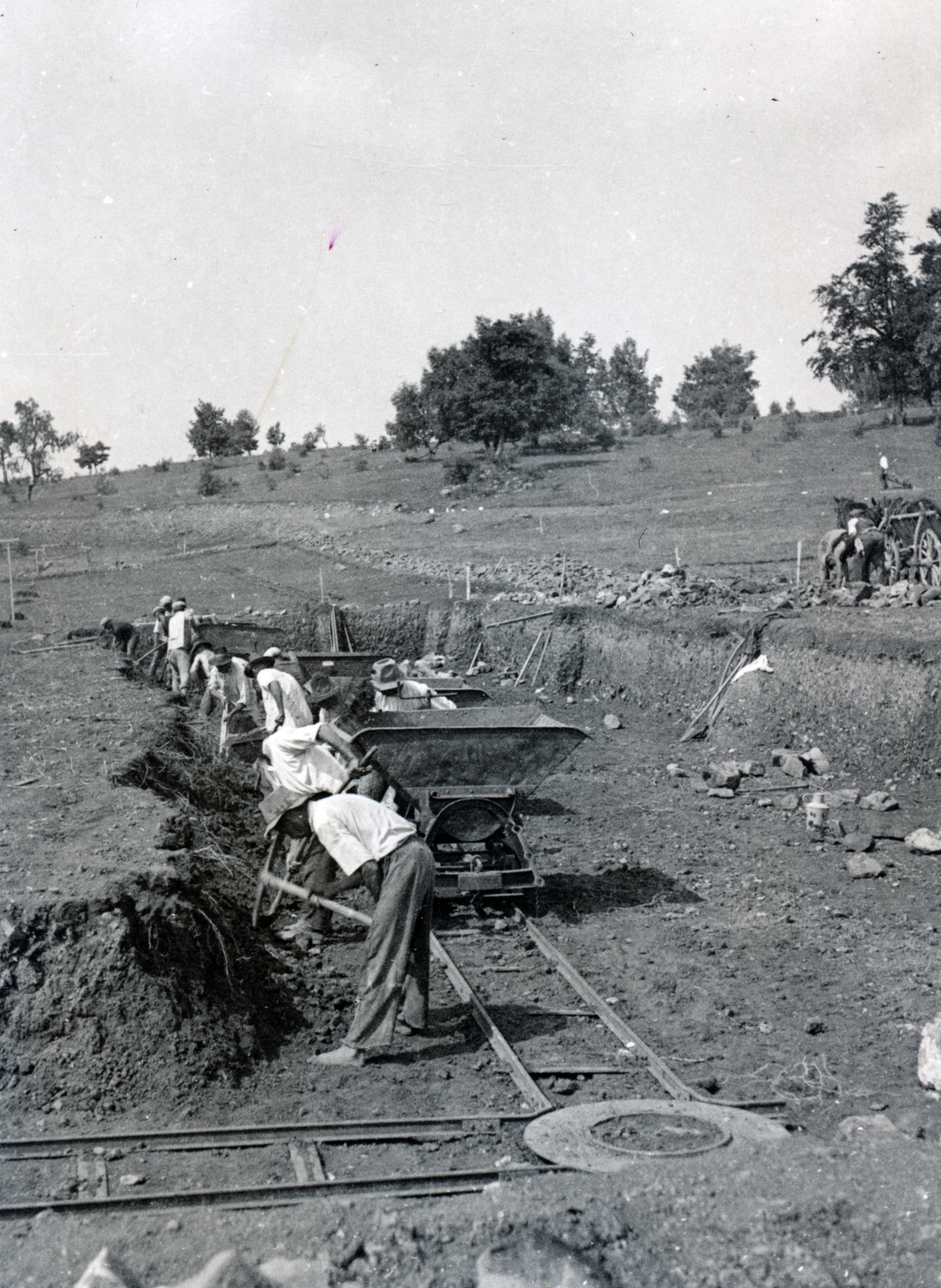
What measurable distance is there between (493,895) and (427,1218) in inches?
179

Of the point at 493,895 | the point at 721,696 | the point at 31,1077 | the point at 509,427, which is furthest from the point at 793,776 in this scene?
the point at 509,427

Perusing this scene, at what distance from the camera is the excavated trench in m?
5.65

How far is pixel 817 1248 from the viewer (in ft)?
13.6

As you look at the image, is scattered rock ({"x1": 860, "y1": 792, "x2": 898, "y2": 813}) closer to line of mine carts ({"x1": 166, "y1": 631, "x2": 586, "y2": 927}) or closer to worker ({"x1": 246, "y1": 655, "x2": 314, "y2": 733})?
line of mine carts ({"x1": 166, "y1": 631, "x2": 586, "y2": 927})

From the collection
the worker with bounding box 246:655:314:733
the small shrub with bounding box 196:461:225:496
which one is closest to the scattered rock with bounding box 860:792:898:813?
the worker with bounding box 246:655:314:733

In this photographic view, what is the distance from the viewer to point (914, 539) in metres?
18.8

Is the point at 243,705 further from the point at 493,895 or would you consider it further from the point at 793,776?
the point at 793,776

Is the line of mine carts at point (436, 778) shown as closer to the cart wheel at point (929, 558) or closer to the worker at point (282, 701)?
the worker at point (282, 701)

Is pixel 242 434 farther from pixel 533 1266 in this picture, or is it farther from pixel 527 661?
pixel 533 1266

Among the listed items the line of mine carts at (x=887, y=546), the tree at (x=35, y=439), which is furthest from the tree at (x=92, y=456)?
the line of mine carts at (x=887, y=546)

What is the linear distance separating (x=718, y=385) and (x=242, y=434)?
2911 cm

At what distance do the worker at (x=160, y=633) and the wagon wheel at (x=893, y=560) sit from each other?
Answer: 11.4 m

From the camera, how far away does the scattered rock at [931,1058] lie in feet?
18.7

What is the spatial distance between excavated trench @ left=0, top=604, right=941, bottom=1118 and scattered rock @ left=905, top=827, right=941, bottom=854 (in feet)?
7.52
